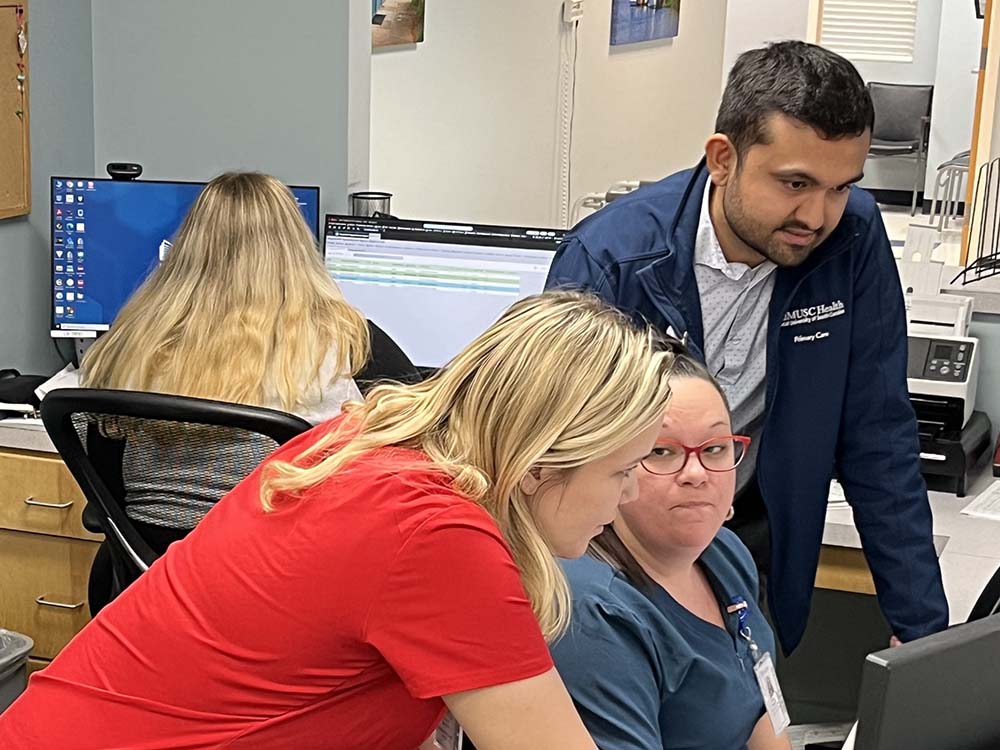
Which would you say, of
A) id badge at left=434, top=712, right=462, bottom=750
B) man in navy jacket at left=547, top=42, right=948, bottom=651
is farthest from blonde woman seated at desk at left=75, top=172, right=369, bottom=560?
id badge at left=434, top=712, right=462, bottom=750

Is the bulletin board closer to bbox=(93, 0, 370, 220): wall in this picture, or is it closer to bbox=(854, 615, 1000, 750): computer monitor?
bbox=(93, 0, 370, 220): wall

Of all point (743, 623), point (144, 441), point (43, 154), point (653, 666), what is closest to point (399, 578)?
point (653, 666)

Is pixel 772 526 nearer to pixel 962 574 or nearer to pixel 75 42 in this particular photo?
pixel 962 574

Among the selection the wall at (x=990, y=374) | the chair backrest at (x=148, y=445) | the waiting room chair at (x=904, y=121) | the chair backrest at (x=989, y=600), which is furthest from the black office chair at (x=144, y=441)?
the waiting room chair at (x=904, y=121)

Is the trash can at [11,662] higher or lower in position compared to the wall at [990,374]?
lower

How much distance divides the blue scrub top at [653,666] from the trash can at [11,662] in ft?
5.14

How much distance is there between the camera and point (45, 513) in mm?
2807

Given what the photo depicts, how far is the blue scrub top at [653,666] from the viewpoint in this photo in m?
1.38

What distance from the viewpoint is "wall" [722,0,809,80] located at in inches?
240

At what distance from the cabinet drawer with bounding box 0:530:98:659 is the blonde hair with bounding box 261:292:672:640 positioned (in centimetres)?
180

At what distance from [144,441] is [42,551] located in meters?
0.96

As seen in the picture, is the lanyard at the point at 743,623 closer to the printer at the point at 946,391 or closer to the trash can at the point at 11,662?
the printer at the point at 946,391

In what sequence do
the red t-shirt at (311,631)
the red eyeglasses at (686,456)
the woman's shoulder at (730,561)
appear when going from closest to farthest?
the red t-shirt at (311,631) < the red eyeglasses at (686,456) < the woman's shoulder at (730,561)

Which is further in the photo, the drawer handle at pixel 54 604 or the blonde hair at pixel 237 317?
the drawer handle at pixel 54 604
